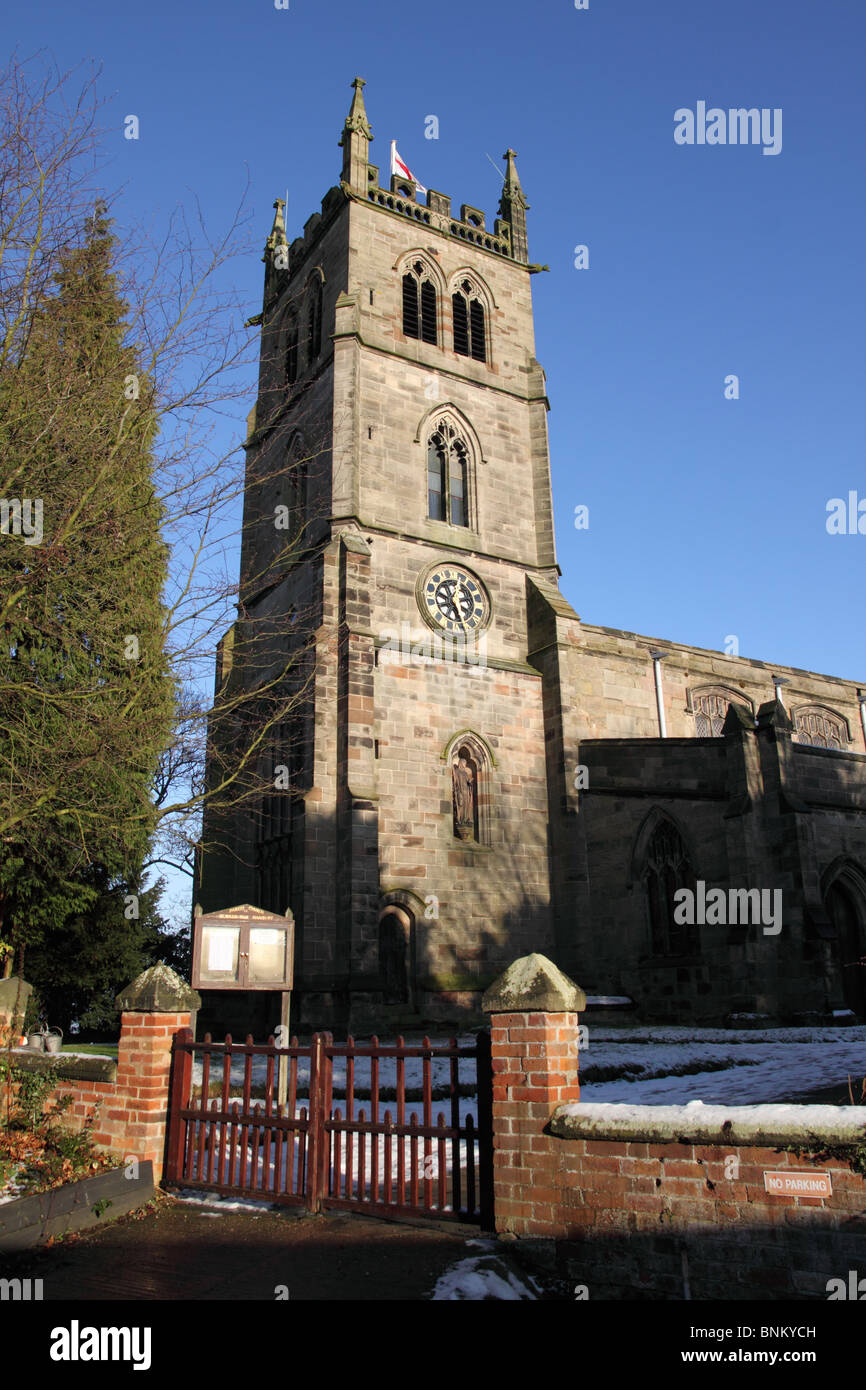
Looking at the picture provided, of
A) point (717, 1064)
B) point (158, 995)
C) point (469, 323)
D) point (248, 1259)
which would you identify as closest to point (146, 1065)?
point (158, 995)

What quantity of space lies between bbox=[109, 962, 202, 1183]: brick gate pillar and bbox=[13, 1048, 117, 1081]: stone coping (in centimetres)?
22

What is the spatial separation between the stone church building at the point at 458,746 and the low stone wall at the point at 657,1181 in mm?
10528

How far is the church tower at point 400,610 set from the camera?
60.4 feet

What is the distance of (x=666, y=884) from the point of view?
20.5 m

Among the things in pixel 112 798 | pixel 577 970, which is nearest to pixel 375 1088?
pixel 112 798

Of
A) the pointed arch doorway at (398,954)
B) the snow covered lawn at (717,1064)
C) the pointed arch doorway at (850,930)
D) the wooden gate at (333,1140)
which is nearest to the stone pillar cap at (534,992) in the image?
the wooden gate at (333,1140)

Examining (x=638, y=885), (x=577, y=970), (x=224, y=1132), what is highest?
(x=638, y=885)

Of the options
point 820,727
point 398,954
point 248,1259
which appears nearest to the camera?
point 248,1259

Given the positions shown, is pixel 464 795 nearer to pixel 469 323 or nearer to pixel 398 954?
pixel 398 954

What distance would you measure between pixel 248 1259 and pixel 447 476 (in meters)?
19.9

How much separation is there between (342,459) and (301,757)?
6.78 meters

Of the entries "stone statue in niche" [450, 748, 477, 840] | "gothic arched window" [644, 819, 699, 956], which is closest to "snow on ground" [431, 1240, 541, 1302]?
"gothic arched window" [644, 819, 699, 956]

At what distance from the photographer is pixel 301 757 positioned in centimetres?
2011

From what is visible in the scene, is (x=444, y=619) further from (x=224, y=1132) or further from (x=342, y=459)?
(x=224, y=1132)
